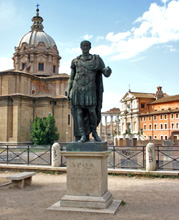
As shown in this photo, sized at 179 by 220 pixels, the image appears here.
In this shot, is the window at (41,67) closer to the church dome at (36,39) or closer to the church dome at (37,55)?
the church dome at (37,55)

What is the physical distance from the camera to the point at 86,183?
638 cm

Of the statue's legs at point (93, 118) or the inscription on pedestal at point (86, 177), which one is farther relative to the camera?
the statue's legs at point (93, 118)

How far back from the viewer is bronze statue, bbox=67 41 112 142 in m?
6.76

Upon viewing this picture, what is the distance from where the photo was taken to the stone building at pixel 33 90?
39.1 m

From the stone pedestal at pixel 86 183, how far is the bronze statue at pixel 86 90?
547 mm

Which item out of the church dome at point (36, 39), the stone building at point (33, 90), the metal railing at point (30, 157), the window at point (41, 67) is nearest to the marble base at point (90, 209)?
the metal railing at point (30, 157)

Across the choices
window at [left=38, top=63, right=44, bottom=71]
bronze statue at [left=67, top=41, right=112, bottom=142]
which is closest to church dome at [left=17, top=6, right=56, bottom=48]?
window at [left=38, top=63, right=44, bottom=71]

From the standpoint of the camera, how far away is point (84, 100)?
6.76m

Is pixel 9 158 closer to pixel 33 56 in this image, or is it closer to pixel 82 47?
pixel 82 47

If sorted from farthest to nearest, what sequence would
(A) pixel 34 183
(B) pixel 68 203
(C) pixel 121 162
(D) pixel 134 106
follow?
(D) pixel 134 106 → (C) pixel 121 162 → (A) pixel 34 183 → (B) pixel 68 203

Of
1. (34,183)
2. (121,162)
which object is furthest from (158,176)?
(34,183)

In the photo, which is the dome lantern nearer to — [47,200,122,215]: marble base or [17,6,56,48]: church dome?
[17,6,56,48]: church dome

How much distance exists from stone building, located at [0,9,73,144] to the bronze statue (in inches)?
1298

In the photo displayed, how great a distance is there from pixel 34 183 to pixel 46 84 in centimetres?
3743
